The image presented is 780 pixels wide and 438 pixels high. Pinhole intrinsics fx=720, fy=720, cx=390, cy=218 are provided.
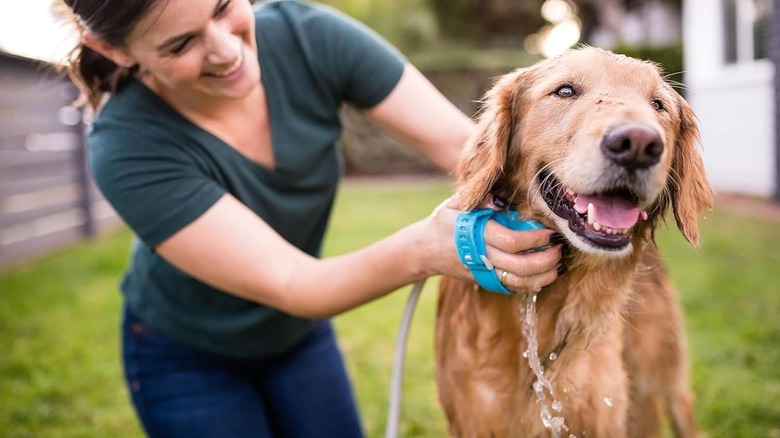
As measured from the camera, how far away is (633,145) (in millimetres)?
1472

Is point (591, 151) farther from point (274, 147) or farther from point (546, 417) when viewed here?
point (274, 147)

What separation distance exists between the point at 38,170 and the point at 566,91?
7327mm

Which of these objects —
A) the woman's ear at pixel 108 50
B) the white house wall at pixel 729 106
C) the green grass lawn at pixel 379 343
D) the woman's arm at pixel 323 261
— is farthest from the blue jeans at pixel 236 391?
the white house wall at pixel 729 106

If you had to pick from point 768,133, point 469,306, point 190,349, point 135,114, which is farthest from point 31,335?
point 768,133

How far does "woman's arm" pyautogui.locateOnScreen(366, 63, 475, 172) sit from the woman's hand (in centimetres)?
85

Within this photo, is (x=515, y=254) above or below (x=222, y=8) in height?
below

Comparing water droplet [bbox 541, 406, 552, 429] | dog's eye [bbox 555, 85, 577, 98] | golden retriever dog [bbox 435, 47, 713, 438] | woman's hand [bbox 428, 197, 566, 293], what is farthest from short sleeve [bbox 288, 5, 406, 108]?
water droplet [bbox 541, 406, 552, 429]

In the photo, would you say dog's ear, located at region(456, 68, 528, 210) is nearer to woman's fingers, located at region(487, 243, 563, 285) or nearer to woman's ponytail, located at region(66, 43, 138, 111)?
woman's fingers, located at region(487, 243, 563, 285)

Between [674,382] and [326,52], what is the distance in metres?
1.77

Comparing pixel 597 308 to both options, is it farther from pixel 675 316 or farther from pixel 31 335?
pixel 31 335

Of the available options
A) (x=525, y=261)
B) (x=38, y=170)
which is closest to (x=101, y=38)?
(x=525, y=261)

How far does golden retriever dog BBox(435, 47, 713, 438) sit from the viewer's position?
161 cm

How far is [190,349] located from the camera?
259 centimetres

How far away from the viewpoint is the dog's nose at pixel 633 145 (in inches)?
57.2
